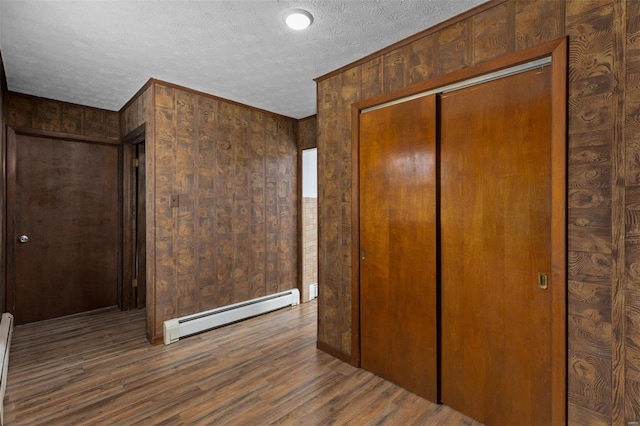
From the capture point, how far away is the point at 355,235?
2.55 meters

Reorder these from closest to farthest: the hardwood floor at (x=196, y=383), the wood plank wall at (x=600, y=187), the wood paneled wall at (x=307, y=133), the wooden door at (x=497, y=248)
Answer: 1. the wood plank wall at (x=600, y=187)
2. the wooden door at (x=497, y=248)
3. the hardwood floor at (x=196, y=383)
4. the wood paneled wall at (x=307, y=133)

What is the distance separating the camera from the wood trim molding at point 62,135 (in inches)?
131

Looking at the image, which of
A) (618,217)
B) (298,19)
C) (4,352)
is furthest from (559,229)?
(4,352)

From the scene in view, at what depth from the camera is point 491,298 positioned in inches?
72.6

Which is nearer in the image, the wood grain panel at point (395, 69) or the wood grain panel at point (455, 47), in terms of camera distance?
the wood grain panel at point (455, 47)

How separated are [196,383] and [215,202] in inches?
70.0

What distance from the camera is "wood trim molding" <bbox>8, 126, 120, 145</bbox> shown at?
3334 mm

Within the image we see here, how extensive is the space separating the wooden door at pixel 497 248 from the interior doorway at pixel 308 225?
245 centimetres

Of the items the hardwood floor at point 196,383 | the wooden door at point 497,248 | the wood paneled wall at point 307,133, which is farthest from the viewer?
the wood paneled wall at point 307,133

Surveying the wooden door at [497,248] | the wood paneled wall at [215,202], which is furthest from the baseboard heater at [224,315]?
the wooden door at [497,248]

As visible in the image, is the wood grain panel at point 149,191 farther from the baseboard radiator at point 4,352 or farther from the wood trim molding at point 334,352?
the wood trim molding at point 334,352

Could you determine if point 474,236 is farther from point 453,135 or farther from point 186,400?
point 186,400

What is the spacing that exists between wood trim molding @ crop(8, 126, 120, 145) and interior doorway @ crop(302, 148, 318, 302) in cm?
243

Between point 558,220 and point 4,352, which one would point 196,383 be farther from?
point 558,220
